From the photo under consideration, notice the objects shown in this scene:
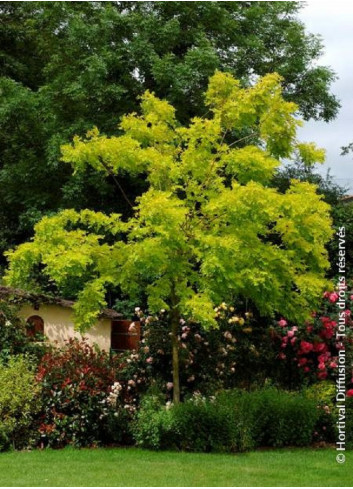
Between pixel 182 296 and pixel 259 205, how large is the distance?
1665 millimetres

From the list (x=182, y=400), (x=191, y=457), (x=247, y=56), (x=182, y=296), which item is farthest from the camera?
(x=247, y=56)

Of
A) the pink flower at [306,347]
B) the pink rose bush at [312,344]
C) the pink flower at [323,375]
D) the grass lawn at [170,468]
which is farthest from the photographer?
the pink flower at [306,347]

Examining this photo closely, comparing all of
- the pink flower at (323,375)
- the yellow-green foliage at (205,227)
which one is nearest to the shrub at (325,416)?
the pink flower at (323,375)

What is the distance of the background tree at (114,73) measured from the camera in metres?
18.7

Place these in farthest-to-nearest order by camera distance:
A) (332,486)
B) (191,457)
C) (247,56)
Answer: (247,56) < (191,457) < (332,486)

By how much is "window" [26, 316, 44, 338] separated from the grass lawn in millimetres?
4053

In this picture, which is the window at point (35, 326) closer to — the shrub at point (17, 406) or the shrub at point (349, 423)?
the shrub at point (17, 406)

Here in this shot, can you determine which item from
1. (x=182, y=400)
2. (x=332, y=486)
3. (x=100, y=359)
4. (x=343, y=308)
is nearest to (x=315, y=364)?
(x=343, y=308)

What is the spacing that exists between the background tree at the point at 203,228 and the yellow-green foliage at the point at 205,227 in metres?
0.02

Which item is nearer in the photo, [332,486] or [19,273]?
[332,486]

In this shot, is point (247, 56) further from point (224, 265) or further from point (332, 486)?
point (332, 486)

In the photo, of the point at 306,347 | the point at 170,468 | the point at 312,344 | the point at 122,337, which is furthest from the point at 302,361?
the point at 122,337

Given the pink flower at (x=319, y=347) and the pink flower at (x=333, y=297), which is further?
the pink flower at (x=333, y=297)

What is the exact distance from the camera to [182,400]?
12148 mm
